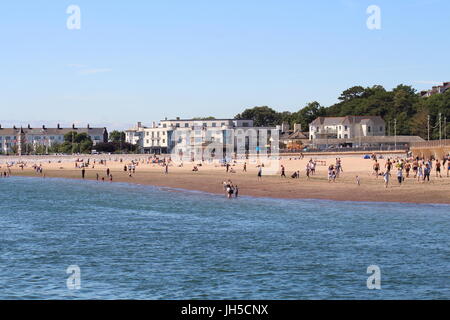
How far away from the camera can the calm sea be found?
2430cm

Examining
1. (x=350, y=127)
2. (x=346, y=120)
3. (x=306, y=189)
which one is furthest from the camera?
(x=346, y=120)

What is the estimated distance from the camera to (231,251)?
3180cm

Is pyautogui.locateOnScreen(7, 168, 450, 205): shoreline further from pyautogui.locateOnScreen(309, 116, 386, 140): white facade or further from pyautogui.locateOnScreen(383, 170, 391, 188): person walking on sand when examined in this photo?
pyautogui.locateOnScreen(309, 116, 386, 140): white facade

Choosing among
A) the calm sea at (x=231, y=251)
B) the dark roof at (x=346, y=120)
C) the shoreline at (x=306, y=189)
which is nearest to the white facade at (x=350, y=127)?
the dark roof at (x=346, y=120)

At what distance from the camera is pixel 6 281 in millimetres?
26109

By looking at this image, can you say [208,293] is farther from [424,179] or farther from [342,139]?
[342,139]

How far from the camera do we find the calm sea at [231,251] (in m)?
24.3

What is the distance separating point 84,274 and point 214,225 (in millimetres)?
15145

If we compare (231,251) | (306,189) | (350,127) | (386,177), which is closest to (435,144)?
(306,189)

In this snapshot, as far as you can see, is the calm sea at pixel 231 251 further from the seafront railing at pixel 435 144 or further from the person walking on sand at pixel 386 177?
the seafront railing at pixel 435 144

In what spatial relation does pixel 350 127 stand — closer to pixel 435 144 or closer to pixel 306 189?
pixel 435 144
